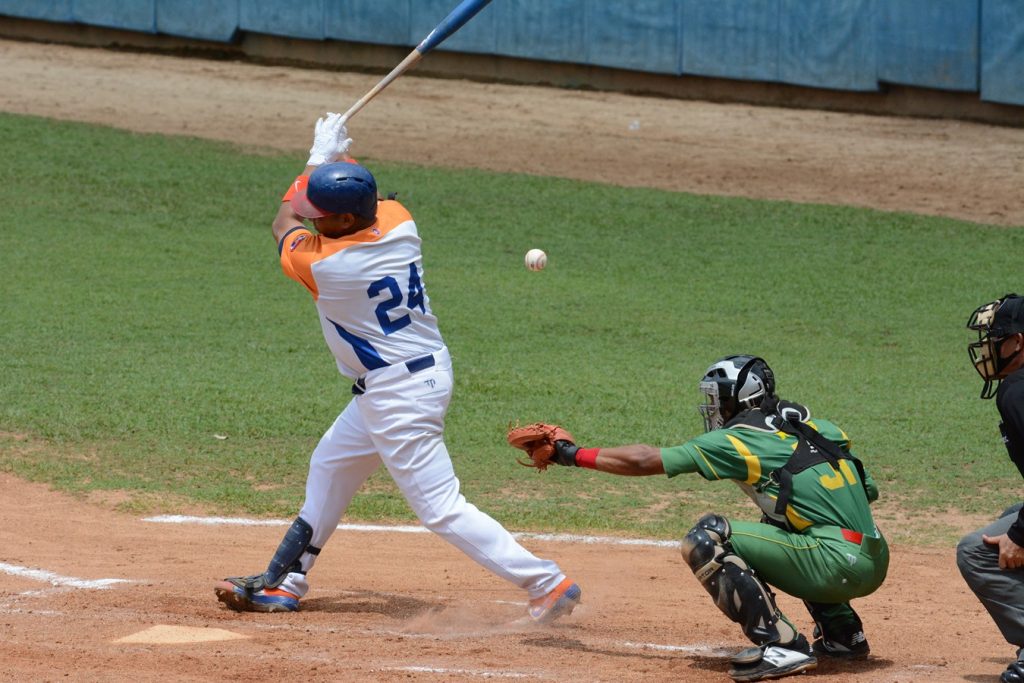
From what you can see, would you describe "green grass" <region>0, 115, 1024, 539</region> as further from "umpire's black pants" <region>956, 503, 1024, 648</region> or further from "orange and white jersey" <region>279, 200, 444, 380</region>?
"umpire's black pants" <region>956, 503, 1024, 648</region>

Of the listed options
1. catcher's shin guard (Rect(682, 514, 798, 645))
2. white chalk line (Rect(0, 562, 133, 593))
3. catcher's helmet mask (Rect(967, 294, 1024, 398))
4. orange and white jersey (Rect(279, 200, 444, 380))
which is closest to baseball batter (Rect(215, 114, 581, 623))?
orange and white jersey (Rect(279, 200, 444, 380))

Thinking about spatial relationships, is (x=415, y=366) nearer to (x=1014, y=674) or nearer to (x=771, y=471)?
(x=771, y=471)

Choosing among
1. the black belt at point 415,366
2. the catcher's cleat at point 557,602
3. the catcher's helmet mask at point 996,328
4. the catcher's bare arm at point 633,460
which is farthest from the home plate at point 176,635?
the catcher's helmet mask at point 996,328

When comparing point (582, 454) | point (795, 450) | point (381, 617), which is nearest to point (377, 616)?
point (381, 617)

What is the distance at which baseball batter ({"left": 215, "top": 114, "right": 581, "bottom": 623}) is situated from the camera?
557 cm

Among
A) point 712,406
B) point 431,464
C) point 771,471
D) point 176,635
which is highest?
point 712,406

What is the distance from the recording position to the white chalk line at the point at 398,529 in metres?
7.37

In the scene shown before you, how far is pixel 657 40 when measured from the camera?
2122cm

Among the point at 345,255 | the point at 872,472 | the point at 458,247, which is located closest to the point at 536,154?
the point at 458,247

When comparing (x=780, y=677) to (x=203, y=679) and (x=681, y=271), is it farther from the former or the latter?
(x=681, y=271)

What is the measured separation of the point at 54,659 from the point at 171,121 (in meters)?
15.6

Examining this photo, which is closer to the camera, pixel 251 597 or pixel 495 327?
pixel 251 597

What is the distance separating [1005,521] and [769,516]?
0.87m

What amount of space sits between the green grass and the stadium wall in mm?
4530
